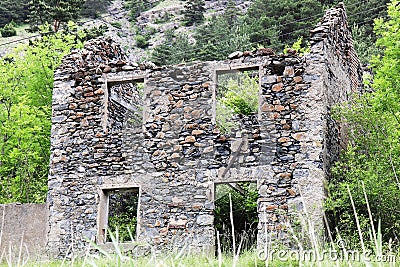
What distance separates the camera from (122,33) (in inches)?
2510

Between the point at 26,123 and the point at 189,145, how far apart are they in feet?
25.6

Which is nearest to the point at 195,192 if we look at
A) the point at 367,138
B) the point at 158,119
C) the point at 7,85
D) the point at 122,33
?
the point at 158,119

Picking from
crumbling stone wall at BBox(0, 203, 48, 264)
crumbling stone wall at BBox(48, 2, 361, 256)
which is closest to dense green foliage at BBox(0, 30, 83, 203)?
crumbling stone wall at BBox(0, 203, 48, 264)

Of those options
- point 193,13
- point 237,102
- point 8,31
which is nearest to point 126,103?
point 237,102

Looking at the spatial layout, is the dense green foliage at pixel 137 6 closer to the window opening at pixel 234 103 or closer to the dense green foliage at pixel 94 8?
the dense green foliage at pixel 94 8

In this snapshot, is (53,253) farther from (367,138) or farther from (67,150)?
(367,138)

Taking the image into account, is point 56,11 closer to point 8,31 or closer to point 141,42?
point 8,31

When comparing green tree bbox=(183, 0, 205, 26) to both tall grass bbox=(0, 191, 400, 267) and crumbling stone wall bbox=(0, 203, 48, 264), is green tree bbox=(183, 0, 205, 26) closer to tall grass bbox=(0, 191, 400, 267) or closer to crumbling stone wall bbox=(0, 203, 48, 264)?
crumbling stone wall bbox=(0, 203, 48, 264)

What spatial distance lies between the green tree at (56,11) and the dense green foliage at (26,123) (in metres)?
24.0

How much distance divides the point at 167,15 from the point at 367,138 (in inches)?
2121

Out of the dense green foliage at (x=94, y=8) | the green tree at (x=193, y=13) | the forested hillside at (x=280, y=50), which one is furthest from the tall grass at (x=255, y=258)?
the dense green foliage at (x=94, y=8)

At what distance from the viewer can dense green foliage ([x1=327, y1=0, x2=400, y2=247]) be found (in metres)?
12.7

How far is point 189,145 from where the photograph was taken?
13844 millimetres

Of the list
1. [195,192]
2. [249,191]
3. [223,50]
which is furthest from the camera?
[223,50]
